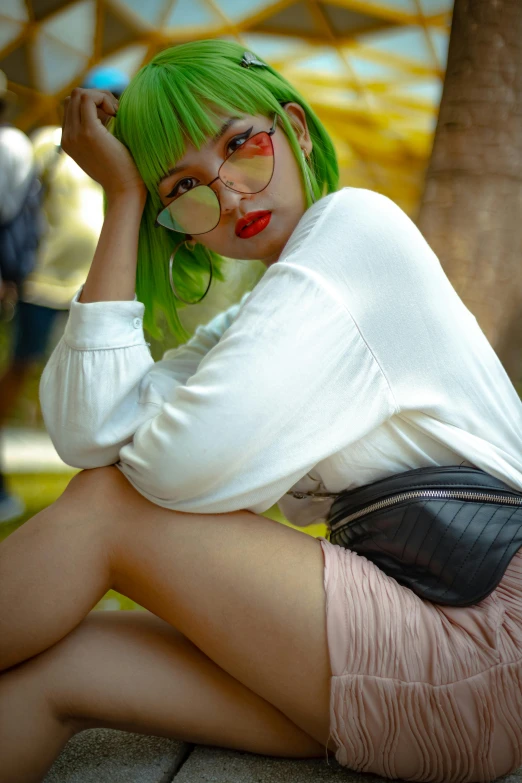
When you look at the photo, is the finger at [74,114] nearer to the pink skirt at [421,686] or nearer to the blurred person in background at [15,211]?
the pink skirt at [421,686]

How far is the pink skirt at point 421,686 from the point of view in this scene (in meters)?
1.17

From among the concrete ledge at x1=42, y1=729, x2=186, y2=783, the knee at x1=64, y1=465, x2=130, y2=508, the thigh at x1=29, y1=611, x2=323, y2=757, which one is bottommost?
the concrete ledge at x1=42, y1=729, x2=186, y2=783

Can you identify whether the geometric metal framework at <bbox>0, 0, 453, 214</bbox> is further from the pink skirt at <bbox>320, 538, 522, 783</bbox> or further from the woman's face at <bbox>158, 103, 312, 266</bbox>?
the pink skirt at <bbox>320, 538, 522, 783</bbox>

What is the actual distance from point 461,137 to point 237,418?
1.68 m

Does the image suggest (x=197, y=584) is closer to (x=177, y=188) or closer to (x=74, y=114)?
(x=177, y=188)

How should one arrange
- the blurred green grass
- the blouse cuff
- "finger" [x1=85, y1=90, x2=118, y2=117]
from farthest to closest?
the blurred green grass < "finger" [x1=85, y1=90, x2=118, y2=117] < the blouse cuff

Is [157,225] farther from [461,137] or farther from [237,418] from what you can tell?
[461,137]

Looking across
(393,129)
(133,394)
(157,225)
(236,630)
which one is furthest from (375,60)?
(236,630)

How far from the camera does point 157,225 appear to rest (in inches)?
65.9

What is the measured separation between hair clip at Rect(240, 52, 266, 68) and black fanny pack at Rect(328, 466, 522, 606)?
2.93 ft

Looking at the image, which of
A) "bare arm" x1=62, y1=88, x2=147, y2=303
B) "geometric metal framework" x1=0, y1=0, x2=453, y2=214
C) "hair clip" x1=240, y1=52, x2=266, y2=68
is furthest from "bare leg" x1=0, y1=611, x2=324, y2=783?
"geometric metal framework" x1=0, y1=0, x2=453, y2=214

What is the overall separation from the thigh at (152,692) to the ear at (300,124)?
1053mm

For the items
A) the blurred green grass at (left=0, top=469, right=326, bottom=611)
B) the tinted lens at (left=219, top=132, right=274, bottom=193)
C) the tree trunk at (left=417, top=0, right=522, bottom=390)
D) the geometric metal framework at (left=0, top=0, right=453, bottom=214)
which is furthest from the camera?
the geometric metal framework at (left=0, top=0, right=453, bottom=214)

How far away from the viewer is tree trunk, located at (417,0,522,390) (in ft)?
7.96
